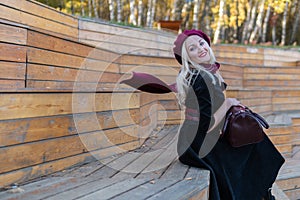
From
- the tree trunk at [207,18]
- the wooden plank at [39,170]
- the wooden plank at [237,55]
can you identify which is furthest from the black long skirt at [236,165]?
the tree trunk at [207,18]

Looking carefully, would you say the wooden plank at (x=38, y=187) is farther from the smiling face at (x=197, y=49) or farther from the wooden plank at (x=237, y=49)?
the wooden plank at (x=237, y=49)

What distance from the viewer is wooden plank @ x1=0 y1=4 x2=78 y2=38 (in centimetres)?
212

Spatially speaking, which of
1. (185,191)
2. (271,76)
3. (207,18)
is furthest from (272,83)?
(207,18)

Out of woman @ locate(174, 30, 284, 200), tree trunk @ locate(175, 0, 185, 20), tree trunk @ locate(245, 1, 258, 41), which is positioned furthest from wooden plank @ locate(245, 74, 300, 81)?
tree trunk @ locate(175, 0, 185, 20)

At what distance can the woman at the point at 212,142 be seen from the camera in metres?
1.54

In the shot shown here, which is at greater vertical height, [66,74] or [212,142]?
[66,74]

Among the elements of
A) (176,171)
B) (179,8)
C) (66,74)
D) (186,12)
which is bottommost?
(176,171)

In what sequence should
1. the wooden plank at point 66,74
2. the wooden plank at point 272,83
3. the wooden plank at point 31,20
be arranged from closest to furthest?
the wooden plank at point 66,74 < the wooden plank at point 31,20 < the wooden plank at point 272,83

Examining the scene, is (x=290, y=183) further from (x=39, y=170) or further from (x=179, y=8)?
(x=179, y=8)

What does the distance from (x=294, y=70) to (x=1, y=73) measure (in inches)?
172

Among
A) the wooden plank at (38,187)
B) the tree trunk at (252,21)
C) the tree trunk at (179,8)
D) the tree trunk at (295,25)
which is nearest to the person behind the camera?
the wooden plank at (38,187)

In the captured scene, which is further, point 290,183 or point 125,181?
point 290,183

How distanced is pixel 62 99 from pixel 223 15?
26.7 feet

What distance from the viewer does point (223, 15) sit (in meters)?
8.77
